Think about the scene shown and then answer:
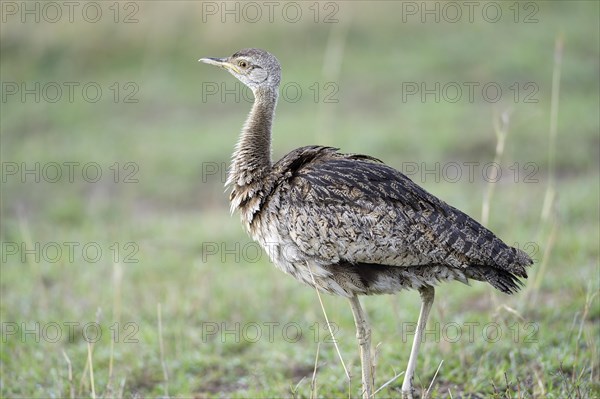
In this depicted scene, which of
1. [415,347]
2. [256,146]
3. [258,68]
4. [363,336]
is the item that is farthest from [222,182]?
[415,347]

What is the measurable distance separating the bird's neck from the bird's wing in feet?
0.97

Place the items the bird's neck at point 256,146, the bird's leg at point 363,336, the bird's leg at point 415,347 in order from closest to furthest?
the bird's leg at point 415,347 → the bird's leg at point 363,336 → the bird's neck at point 256,146

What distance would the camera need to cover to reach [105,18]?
13453 millimetres

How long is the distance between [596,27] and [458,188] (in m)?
6.82

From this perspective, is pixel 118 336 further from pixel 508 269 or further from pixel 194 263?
pixel 508 269

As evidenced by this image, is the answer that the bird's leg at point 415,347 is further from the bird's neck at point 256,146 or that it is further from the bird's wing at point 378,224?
the bird's neck at point 256,146

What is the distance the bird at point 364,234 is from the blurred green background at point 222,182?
0.45 m

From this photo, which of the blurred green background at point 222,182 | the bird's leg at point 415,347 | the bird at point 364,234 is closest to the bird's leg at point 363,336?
the bird at point 364,234

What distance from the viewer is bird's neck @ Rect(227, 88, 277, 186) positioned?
4527 mm

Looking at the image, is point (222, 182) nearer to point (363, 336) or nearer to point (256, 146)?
point (256, 146)

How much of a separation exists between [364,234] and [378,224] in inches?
3.5

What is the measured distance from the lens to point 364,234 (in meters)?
4.06

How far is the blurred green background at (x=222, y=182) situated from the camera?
17.3ft

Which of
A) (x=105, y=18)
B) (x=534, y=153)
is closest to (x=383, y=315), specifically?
(x=534, y=153)
